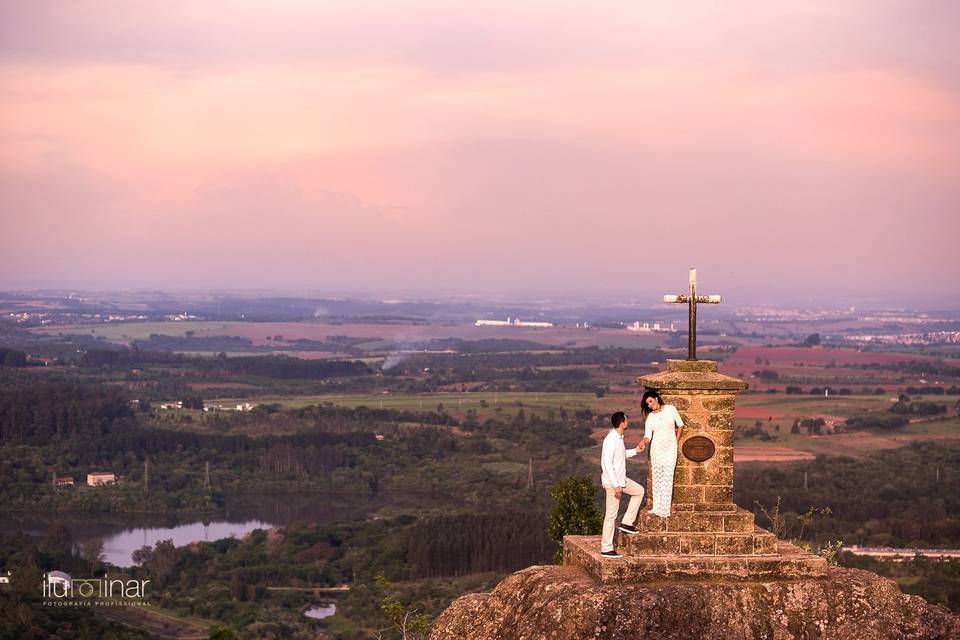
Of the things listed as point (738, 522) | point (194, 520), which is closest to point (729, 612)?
point (738, 522)

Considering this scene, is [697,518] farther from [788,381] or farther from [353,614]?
[788,381]

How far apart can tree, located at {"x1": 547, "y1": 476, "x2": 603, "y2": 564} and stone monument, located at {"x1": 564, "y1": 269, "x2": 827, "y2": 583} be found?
416 inches

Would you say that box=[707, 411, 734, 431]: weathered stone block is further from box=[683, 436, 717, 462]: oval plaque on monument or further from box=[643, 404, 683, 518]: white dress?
box=[643, 404, 683, 518]: white dress

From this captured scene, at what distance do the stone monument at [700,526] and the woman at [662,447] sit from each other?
16 cm

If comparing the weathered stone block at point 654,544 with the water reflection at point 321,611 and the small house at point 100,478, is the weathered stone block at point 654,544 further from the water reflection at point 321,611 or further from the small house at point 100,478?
the small house at point 100,478

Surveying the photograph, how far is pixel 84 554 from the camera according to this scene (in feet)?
204

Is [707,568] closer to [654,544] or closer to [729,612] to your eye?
[654,544]

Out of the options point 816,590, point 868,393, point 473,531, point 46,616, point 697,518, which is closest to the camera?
point 816,590

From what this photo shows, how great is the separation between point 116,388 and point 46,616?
109028mm

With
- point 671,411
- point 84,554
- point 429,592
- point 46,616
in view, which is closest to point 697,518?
point 671,411

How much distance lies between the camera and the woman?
1404 cm

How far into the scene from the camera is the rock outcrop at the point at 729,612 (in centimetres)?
1270

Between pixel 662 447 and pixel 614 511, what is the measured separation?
0.93 m

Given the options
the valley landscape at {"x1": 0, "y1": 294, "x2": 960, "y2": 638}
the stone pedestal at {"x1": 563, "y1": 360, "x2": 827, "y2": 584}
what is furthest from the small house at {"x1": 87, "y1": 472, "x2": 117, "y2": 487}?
the stone pedestal at {"x1": 563, "y1": 360, "x2": 827, "y2": 584}
